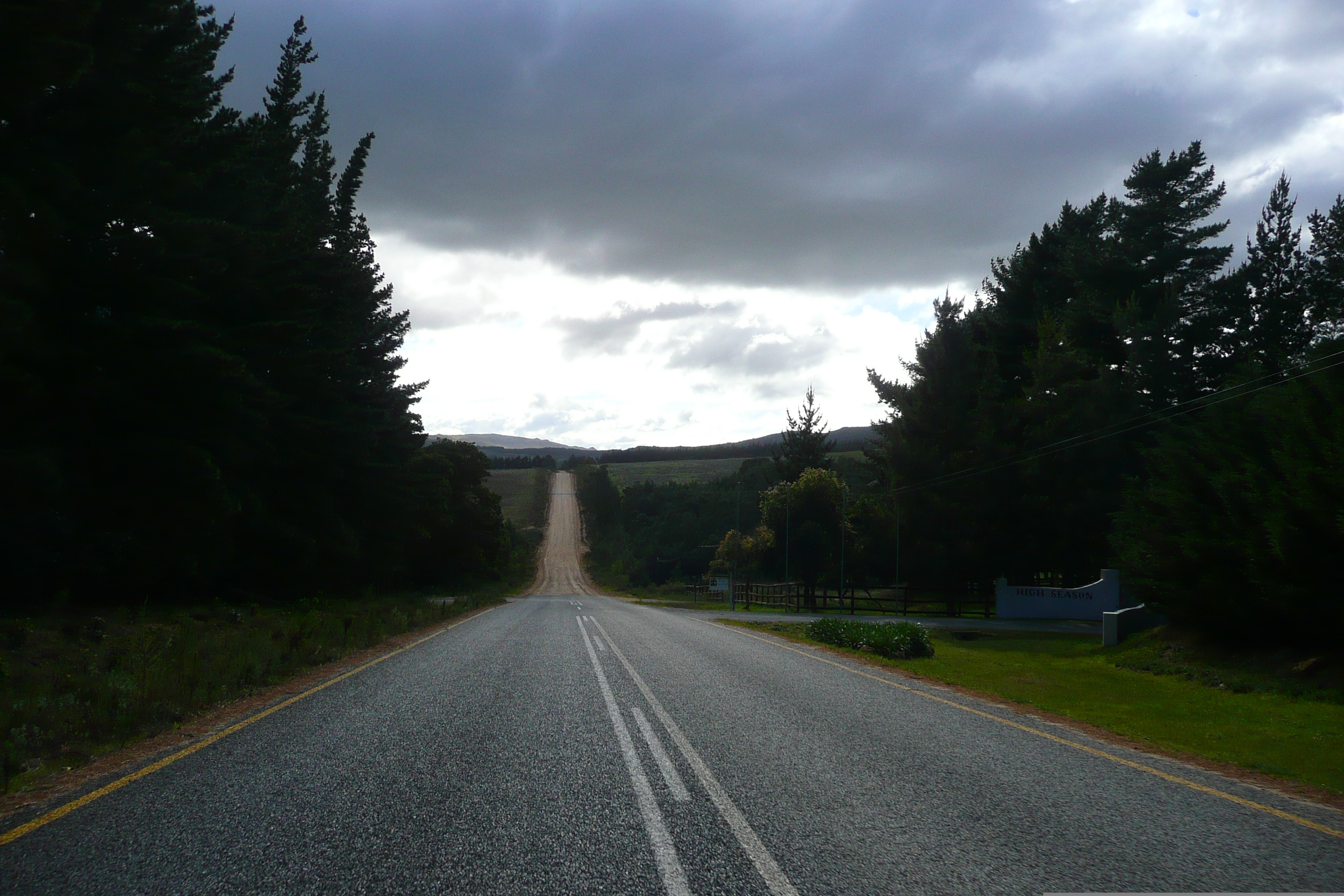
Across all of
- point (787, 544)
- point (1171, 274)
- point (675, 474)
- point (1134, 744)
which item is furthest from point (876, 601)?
point (675, 474)

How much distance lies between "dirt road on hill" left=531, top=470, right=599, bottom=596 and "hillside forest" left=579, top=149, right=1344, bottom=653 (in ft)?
81.1

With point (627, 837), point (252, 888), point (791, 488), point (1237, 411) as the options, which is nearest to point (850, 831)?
point (627, 837)

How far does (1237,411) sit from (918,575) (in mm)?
32232

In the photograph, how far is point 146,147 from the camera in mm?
17406

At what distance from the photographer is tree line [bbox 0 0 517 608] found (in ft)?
49.6

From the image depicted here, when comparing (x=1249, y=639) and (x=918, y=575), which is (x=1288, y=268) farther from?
(x=1249, y=639)

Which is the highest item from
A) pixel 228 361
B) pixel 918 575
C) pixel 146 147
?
pixel 146 147

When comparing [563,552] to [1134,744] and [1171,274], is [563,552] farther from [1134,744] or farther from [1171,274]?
[1134,744]

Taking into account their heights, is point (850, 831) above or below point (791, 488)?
below

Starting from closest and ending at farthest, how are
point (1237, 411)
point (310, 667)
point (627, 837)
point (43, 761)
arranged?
1. point (627, 837)
2. point (43, 761)
3. point (310, 667)
4. point (1237, 411)

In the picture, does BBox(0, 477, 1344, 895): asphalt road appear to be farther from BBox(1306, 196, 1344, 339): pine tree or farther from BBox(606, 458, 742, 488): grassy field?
BBox(606, 458, 742, 488): grassy field

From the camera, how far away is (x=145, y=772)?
6.24 m

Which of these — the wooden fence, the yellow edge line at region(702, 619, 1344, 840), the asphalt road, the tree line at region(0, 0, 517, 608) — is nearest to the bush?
the yellow edge line at region(702, 619, 1344, 840)

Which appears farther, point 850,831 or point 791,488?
point 791,488
